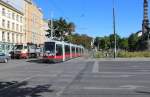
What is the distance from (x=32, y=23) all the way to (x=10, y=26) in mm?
21527

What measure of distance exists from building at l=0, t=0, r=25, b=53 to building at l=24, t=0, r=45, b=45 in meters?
4.13

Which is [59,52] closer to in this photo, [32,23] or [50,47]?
[50,47]

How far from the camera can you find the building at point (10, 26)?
286 ft

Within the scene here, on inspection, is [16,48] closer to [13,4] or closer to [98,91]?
[13,4]

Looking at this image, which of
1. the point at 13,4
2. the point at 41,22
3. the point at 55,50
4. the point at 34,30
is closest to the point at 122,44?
the point at 41,22

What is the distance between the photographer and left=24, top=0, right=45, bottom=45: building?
109369 millimetres

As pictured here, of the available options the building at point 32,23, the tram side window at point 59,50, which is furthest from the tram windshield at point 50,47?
the building at point 32,23

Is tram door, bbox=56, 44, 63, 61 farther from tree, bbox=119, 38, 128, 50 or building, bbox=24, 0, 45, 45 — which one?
tree, bbox=119, 38, 128, 50

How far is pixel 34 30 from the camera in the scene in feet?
389

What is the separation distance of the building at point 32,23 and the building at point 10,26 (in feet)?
13.5

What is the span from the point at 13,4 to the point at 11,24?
829cm

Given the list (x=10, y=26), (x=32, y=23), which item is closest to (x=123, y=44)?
(x=32, y=23)

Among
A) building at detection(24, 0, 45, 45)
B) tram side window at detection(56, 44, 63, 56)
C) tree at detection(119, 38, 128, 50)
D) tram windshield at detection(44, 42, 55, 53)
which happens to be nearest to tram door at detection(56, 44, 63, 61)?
tram side window at detection(56, 44, 63, 56)

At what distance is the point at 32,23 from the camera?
115 metres
